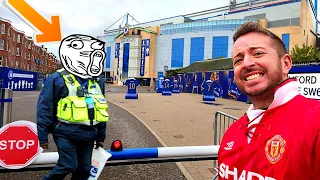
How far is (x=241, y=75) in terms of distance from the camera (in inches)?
50.6

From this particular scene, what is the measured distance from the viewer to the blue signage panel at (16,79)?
4.18 metres

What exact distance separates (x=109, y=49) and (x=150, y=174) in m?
73.9

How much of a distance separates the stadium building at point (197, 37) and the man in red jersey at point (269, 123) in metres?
53.7

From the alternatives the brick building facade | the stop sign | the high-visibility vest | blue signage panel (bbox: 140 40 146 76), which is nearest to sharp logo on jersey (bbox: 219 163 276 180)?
the high-visibility vest

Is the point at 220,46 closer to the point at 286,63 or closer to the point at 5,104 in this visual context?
the point at 5,104

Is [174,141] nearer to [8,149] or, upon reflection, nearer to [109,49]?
[8,149]

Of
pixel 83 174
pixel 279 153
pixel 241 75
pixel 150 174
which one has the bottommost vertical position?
pixel 150 174

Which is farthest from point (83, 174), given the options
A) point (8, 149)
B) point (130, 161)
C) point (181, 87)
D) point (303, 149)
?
point (181, 87)

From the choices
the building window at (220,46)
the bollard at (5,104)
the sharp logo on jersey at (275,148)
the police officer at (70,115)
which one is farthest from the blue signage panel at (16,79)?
the building window at (220,46)

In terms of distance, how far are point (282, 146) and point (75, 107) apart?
7.16ft
